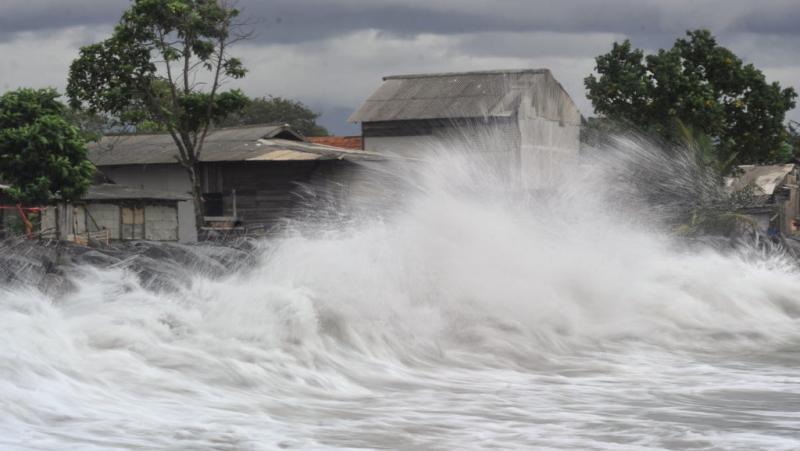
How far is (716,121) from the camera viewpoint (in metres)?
42.4

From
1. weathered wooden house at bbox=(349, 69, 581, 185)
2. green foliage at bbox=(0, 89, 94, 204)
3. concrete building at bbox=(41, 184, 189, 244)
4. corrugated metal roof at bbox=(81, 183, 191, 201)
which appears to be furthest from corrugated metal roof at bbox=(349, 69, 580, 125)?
green foliage at bbox=(0, 89, 94, 204)

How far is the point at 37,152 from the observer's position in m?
26.0

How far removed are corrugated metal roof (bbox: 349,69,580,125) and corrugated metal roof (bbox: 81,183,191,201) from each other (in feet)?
30.6

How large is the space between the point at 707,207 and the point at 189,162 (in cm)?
1524

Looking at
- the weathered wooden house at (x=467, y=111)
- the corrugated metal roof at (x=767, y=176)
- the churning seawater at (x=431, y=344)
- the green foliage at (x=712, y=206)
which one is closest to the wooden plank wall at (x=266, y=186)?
the weathered wooden house at (x=467, y=111)

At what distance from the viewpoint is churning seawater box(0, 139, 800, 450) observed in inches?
292

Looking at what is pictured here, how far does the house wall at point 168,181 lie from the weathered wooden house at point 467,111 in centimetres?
755

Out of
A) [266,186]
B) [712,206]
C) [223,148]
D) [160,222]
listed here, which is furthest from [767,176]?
[160,222]

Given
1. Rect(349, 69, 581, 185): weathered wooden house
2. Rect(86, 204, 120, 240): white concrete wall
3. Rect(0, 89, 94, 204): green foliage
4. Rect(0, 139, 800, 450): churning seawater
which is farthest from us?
Rect(349, 69, 581, 185): weathered wooden house

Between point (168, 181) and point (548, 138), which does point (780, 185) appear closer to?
point (548, 138)

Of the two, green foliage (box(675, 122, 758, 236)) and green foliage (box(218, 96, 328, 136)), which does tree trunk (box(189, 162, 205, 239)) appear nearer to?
→ green foliage (box(675, 122, 758, 236))

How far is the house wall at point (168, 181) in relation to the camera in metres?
39.8

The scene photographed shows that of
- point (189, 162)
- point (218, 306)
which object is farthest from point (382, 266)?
point (189, 162)

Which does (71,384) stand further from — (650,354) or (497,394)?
(650,354)
